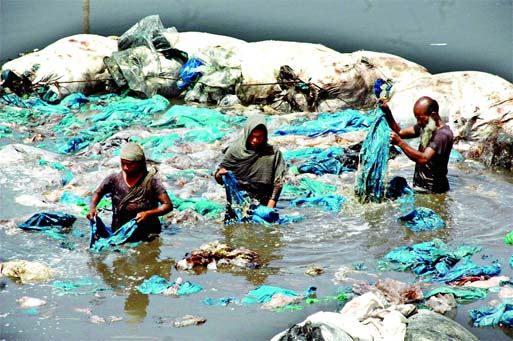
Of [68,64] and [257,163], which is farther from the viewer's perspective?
[68,64]

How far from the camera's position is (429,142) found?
333 inches

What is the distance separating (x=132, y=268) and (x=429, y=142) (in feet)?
10.5

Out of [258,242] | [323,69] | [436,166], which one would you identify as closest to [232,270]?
[258,242]

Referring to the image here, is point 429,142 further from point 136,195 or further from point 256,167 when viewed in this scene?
point 136,195

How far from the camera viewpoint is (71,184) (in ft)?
30.8

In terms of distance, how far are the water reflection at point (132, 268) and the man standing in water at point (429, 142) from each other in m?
2.49

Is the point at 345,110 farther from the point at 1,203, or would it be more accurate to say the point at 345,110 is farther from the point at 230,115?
the point at 1,203

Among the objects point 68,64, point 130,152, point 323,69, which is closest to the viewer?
point 130,152

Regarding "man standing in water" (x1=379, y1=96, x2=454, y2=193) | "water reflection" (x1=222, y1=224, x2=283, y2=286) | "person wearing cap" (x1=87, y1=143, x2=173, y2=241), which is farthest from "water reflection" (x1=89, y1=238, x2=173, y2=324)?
"man standing in water" (x1=379, y1=96, x2=454, y2=193)

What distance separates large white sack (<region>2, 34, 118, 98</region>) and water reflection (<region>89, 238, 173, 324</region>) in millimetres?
7086

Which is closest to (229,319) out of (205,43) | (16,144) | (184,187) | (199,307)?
(199,307)

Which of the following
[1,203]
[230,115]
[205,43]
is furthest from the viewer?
[205,43]

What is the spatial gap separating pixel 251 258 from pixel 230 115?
5.89 metres

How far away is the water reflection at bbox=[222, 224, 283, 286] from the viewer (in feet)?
22.8
